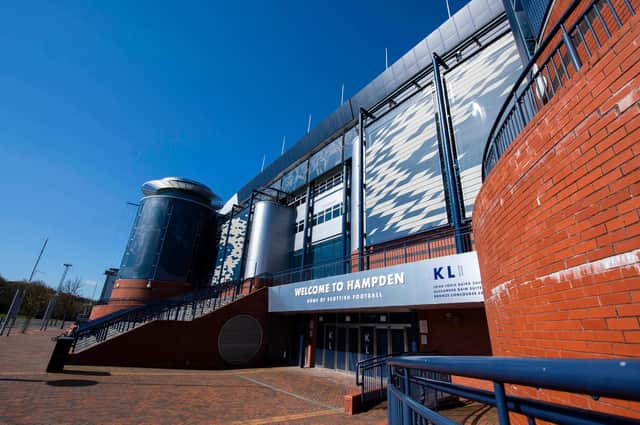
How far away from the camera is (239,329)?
55.3 ft

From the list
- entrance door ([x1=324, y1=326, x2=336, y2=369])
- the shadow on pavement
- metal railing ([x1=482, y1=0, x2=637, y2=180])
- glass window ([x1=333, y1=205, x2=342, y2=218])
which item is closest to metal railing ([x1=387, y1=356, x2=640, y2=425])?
metal railing ([x1=482, y1=0, x2=637, y2=180])

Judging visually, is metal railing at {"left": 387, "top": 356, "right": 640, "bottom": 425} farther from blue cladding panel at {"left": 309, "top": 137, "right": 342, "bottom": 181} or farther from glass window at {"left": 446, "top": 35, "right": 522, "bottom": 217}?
blue cladding panel at {"left": 309, "top": 137, "right": 342, "bottom": 181}

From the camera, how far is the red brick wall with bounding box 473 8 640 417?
2.44 metres

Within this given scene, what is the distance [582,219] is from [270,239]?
74.9ft

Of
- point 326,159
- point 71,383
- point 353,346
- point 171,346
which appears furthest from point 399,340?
point 326,159

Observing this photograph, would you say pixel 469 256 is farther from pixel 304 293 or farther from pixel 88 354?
pixel 88 354

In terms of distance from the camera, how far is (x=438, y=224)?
13.1 m

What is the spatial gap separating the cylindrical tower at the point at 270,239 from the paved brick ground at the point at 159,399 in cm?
1166

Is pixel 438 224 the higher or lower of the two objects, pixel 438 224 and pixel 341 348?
the higher

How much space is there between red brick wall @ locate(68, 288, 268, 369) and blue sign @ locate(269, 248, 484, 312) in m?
4.28

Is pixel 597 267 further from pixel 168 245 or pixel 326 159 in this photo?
pixel 168 245

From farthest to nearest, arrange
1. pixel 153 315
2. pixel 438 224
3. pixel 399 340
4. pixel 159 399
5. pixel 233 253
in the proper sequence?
pixel 233 253, pixel 153 315, pixel 399 340, pixel 438 224, pixel 159 399

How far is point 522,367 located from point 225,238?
108 ft

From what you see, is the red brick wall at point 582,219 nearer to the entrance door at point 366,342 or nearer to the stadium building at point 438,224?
the stadium building at point 438,224
